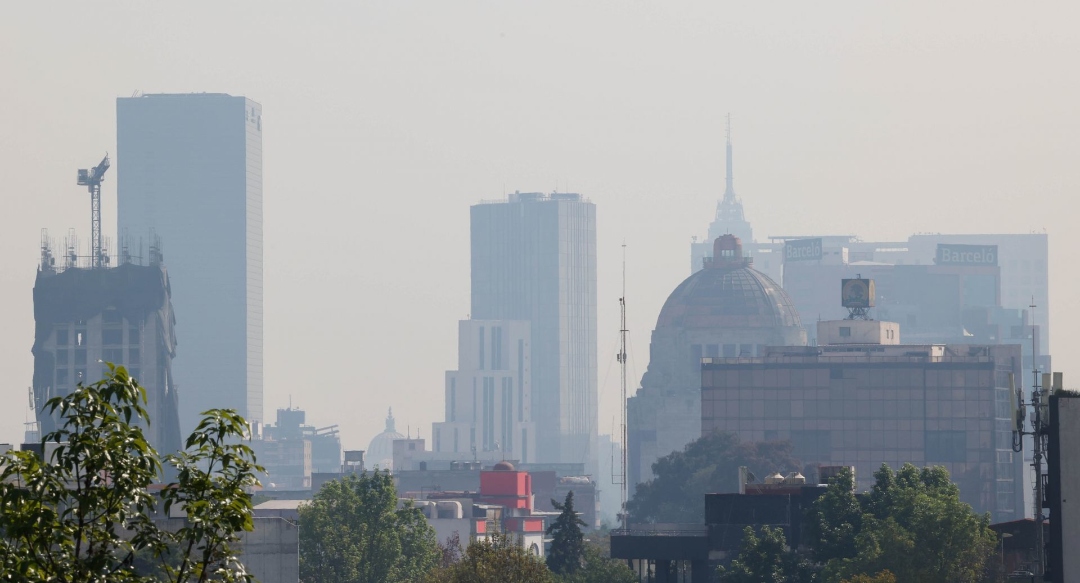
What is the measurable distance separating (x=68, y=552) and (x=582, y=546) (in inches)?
5916

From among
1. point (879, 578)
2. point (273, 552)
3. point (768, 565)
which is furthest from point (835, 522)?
point (273, 552)

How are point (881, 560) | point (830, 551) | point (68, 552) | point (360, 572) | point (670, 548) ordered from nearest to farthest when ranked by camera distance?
point (68, 552), point (881, 560), point (830, 551), point (670, 548), point (360, 572)

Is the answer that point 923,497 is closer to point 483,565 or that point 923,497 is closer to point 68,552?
point 483,565

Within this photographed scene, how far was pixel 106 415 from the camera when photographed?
1283 inches

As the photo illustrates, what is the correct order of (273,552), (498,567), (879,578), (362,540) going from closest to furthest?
1. (879,578)
2. (273,552)
3. (498,567)
4. (362,540)

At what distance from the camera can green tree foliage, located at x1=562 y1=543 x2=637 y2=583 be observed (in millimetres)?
152900

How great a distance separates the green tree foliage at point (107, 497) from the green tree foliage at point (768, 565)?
3773 inches

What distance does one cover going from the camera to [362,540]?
15988 centimetres

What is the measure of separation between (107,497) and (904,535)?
88.2 metres

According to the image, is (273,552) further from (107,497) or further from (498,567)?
(107,497)


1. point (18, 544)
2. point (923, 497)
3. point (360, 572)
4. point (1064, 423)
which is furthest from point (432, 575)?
point (18, 544)

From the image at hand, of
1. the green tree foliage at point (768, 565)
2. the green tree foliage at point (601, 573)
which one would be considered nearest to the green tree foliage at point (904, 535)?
the green tree foliage at point (768, 565)

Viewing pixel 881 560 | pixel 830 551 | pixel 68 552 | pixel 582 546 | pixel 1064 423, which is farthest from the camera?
pixel 582 546

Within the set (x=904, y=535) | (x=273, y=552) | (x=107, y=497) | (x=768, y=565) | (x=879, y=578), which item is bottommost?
(x=768, y=565)
